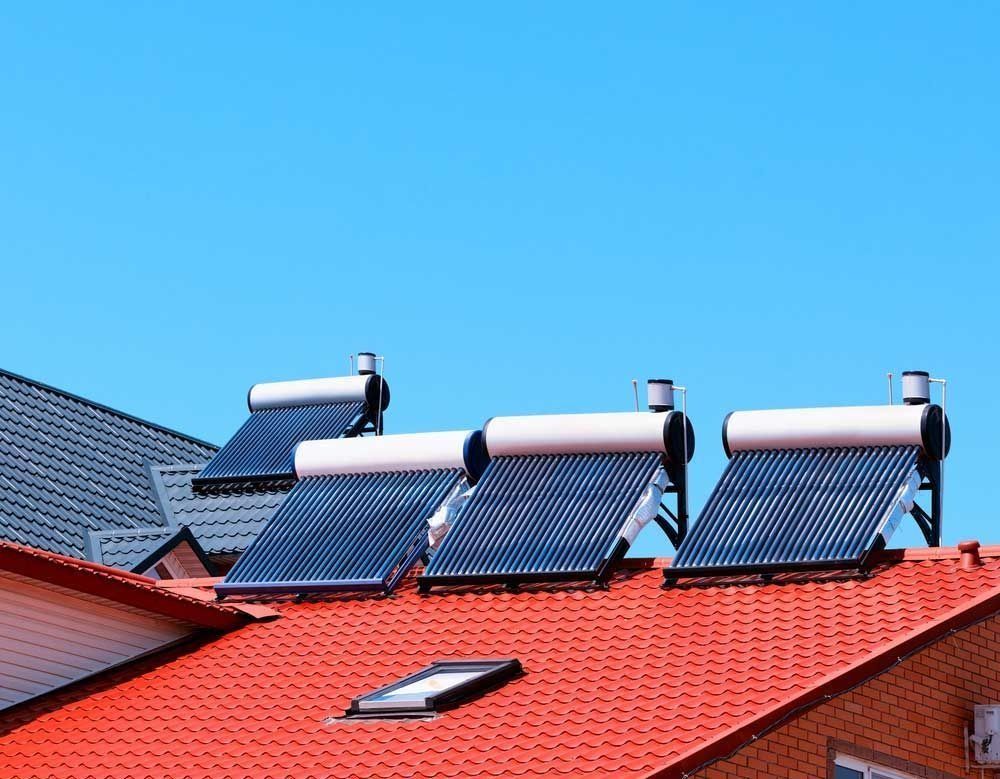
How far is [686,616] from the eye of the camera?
17.5 meters

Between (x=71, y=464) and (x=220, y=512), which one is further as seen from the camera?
(x=71, y=464)

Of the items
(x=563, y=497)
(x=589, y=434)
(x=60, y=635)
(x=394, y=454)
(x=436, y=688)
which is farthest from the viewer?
(x=394, y=454)

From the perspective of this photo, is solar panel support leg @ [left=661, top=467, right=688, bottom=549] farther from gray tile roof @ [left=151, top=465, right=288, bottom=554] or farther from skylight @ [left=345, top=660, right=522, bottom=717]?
gray tile roof @ [left=151, top=465, right=288, bottom=554]

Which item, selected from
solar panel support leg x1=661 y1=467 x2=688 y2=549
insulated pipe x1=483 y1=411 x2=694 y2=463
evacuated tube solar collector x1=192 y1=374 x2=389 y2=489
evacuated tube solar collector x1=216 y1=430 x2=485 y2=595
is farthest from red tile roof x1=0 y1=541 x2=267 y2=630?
evacuated tube solar collector x1=192 y1=374 x2=389 y2=489

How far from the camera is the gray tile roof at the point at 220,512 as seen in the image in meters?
26.3

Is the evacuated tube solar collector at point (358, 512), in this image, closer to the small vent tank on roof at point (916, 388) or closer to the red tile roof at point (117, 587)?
the red tile roof at point (117, 587)

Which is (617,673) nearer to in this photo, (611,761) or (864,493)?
(611,761)

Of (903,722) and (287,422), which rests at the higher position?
(287,422)

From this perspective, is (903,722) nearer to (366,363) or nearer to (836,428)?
(836,428)

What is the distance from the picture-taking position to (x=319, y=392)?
27297 millimetres

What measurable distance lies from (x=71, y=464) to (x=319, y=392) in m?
3.61

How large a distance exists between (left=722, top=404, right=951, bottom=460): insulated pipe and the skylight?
4148 millimetres

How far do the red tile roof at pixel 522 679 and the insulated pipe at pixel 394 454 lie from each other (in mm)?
1710

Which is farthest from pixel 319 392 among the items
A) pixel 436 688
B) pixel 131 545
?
pixel 436 688
